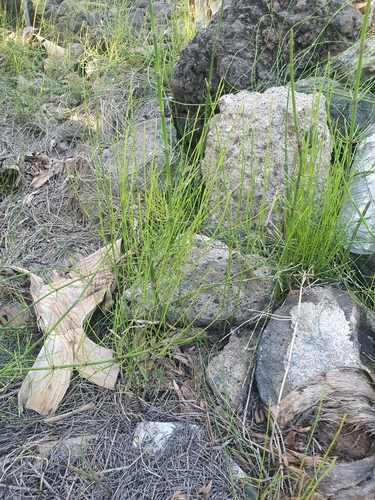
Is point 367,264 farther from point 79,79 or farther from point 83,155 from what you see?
point 79,79

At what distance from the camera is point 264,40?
2.79 meters

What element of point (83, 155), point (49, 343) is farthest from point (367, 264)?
point (83, 155)

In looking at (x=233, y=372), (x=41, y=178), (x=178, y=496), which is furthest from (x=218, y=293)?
(x=41, y=178)

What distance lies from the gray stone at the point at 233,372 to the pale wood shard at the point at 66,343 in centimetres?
37

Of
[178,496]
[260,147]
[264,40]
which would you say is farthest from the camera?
[264,40]

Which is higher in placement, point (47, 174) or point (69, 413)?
point (47, 174)

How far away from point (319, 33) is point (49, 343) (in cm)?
222

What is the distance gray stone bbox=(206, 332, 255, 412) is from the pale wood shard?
1.21ft

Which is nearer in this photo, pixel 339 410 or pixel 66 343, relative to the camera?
pixel 339 410

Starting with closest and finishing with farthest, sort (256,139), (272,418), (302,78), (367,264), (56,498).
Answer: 1. (56,498)
2. (272,418)
3. (367,264)
4. (256,139)
5. (302,78)

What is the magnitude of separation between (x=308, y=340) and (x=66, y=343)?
89 centimetres

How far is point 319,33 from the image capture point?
276 cm

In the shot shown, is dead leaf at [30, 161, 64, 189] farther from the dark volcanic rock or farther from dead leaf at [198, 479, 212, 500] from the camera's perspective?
dead leaf at [198, 479, 212, 500]

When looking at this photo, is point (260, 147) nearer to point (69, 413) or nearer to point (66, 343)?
point (66, 343)
